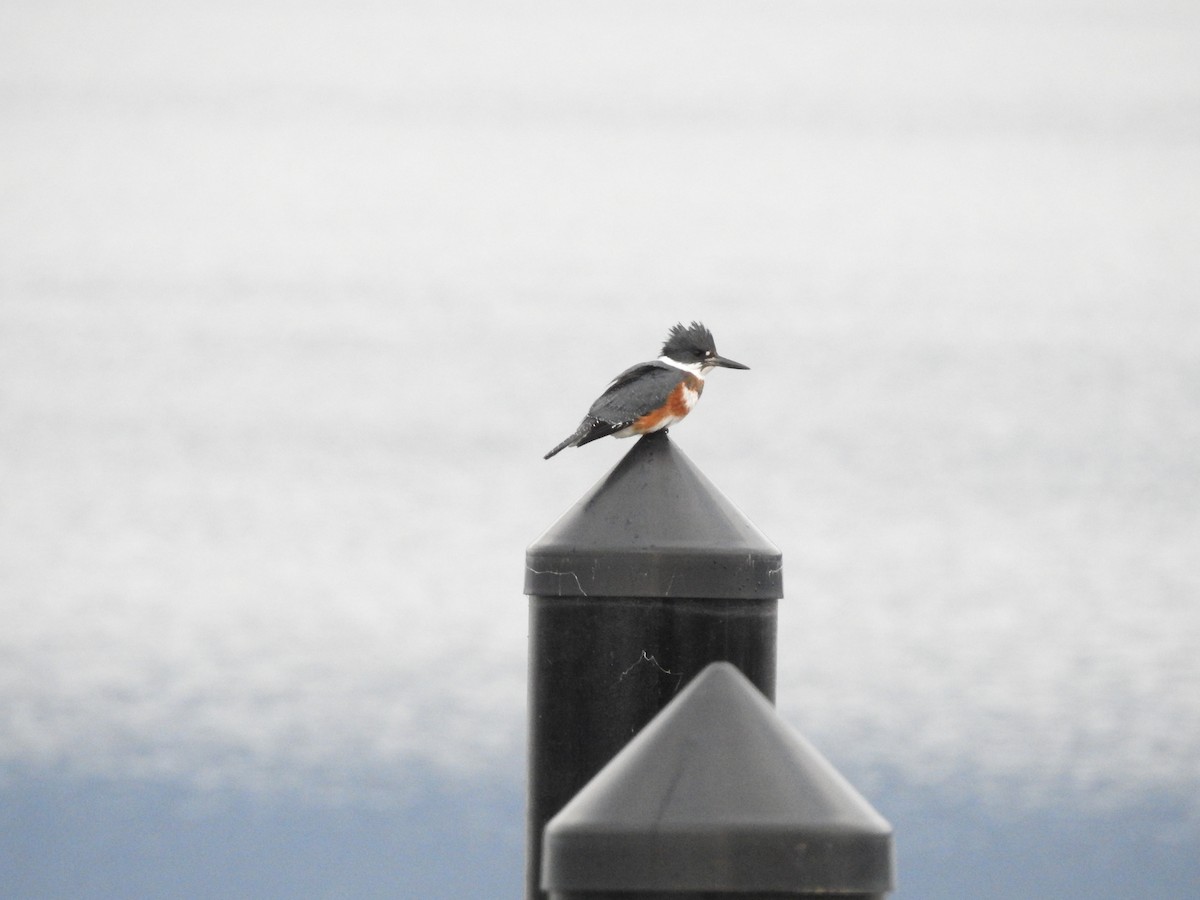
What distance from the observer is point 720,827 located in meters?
2.90

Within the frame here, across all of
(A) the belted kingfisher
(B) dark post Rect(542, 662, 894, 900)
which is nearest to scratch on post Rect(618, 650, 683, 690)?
(A) the belted kingfisher

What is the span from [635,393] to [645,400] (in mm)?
67

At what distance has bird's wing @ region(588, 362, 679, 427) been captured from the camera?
5332mm

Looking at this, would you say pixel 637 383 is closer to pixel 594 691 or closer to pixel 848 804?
pixel 594 691

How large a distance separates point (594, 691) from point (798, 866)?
171 centimetres

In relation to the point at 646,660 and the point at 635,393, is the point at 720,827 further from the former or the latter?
the point at 635,393

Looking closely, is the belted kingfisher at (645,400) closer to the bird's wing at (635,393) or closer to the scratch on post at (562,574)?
the bird's wing at (635,393)

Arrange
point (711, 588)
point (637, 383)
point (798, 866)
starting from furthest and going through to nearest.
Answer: point (637, 383) < point (711, 588) < point (798, 866)

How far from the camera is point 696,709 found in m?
3.08

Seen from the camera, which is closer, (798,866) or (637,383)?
(798,866)

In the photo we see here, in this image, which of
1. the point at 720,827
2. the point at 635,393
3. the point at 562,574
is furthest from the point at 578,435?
the point at 720,827

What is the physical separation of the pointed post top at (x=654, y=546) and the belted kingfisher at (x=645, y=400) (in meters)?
0.52

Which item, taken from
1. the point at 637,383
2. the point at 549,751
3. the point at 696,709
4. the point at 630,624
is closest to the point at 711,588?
the point at 630,624

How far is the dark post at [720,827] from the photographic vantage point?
2908mm
